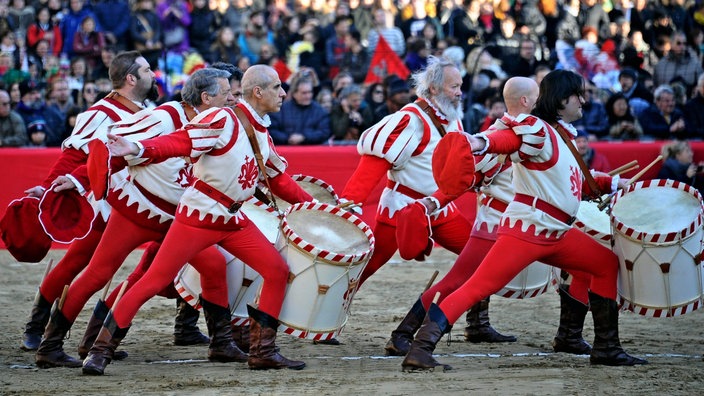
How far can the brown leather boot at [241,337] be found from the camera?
809cm

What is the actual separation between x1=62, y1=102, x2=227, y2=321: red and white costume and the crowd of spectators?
551cm

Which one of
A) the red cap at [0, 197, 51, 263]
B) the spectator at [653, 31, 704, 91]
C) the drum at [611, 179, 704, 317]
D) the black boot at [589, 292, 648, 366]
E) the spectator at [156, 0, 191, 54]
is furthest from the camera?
the spectator at [156, 0, 191, 54]

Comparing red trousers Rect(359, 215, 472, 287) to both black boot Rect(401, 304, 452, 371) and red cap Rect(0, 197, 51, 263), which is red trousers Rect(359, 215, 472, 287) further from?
red cap Rect(0, 197, 51, 263)

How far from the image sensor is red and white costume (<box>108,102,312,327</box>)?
22.4ft

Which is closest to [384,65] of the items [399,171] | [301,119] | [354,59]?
[354,59]

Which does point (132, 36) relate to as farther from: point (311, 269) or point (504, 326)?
point (311, 269)

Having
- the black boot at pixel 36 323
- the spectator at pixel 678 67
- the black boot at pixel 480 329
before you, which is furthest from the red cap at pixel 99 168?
the spectator at pixel 678 67

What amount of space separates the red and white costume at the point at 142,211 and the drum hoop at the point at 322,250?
582 mm

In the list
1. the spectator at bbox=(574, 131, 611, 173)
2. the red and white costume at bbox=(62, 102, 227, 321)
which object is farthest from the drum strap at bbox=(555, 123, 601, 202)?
the spectator at bbox=(574, 131, 611, 173)

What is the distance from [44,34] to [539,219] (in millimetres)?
11120

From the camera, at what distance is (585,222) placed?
7.73 meters

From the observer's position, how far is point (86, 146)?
7.52 m

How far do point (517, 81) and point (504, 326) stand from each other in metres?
2.35

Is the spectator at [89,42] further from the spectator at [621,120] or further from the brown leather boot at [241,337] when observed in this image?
the brown leather boot at [241,337]
